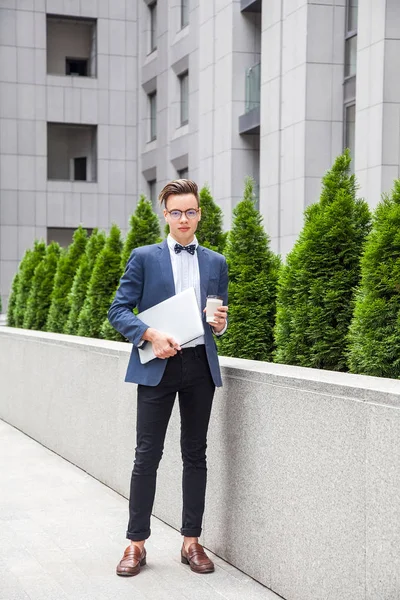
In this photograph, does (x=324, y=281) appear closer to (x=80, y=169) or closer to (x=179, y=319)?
(x=179, y=319)

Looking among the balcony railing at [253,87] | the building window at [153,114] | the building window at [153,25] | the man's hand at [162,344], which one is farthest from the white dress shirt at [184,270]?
the building window at [153,25]

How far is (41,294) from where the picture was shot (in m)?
13.9

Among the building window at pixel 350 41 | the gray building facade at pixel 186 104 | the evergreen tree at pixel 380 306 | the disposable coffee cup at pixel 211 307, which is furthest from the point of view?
the building window at pixel 350 41

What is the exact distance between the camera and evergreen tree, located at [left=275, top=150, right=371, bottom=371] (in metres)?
6.43

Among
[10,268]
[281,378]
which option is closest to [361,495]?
[281,378]

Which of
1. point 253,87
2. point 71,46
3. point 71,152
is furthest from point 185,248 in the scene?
point 71,46

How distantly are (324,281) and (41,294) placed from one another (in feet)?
26.3

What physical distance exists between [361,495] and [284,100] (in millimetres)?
18256

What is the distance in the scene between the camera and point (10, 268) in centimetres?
3641

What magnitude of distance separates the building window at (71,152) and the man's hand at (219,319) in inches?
1313

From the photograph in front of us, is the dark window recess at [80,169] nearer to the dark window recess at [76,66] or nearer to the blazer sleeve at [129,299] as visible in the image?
the dark window recess at [76,66]

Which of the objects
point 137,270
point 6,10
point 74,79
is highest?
point 6,10

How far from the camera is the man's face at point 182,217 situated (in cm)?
521

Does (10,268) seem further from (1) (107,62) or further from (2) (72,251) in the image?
(2) (72,251)
